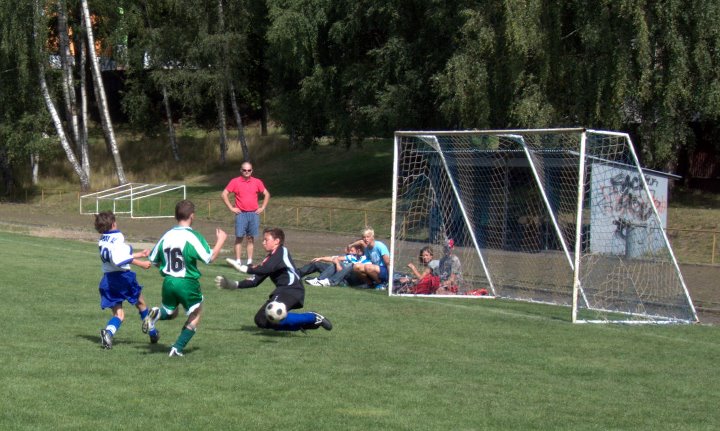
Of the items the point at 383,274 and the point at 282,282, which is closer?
the point at 282,282

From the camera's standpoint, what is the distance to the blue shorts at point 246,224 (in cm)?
1894

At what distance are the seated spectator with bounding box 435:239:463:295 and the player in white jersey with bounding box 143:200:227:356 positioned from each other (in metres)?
7.99

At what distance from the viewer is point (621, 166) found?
629 inches

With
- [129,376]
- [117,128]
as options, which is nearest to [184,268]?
[129,376]

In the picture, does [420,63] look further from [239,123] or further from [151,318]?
[151,318]

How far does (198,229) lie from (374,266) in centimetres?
1724

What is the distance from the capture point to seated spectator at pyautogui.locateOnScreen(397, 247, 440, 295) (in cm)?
1684

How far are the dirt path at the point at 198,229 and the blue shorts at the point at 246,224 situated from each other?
3.93m

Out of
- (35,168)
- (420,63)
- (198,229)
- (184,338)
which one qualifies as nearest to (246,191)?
(184,338)

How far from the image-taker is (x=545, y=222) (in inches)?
877

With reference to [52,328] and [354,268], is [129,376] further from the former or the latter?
[354,268]

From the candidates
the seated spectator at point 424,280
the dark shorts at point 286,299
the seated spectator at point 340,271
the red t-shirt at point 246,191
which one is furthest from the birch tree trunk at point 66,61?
the dark shorts at point 286,299

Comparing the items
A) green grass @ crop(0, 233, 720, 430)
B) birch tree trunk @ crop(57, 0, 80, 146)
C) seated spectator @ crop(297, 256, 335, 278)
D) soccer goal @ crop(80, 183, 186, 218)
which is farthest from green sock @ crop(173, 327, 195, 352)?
birch tree trunk @ crop(57, 0, 80, 146)

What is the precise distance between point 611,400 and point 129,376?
14.1 ft
